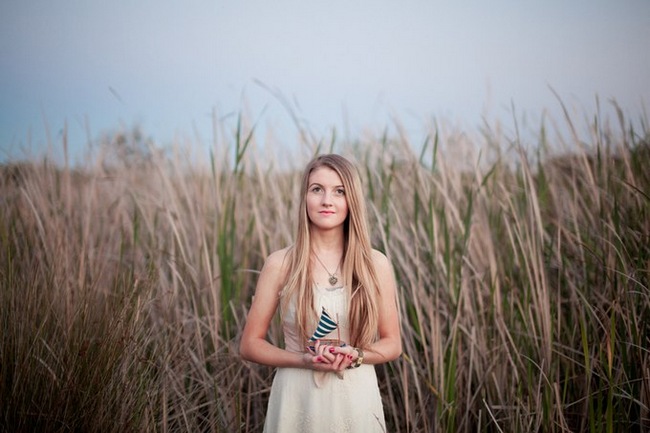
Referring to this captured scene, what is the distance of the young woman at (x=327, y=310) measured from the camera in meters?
1.40

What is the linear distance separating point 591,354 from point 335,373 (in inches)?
48.6

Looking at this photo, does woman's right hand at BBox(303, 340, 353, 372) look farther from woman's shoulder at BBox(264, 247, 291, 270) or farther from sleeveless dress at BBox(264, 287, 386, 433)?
woman's shoulder at BBox(264, 247, 291, 270)

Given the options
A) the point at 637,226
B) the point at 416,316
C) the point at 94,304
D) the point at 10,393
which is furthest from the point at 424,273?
the point at 10,393

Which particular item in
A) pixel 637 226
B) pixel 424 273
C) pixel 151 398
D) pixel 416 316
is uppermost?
pixel 637 226

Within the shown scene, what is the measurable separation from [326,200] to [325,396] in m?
0.45

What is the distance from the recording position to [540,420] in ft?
6.15

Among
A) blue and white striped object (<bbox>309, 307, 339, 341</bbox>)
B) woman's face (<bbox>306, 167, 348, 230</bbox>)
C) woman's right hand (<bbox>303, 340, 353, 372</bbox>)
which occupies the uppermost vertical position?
woman's face (<bbox>306, 167, 348, 230</bbox>)

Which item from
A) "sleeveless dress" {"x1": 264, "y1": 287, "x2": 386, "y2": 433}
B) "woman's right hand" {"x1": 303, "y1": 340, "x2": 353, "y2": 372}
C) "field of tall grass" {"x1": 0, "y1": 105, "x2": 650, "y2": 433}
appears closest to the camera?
"woman's right hand" {"x1": 303, "y1": 340, "x2": 353, "y2": 372}

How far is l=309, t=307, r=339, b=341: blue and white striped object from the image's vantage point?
139 centimetres

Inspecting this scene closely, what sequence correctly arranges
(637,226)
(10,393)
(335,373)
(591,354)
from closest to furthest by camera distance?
1. (335,373)
2. (10,393)
3. (591,354)
4. (637,226)

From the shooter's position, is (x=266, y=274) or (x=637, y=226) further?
(x=637, y=226)

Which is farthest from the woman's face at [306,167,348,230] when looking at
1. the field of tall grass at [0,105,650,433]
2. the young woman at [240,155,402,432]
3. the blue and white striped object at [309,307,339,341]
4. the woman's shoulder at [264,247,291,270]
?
the field of tall grass at [0,105,650,433]

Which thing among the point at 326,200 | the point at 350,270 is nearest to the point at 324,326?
the point at 350,270

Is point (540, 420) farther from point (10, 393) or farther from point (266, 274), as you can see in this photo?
point (10, 393)
